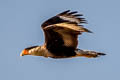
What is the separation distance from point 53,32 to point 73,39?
47cm

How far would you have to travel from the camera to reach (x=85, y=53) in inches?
415

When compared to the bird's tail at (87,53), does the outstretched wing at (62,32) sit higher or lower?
higher

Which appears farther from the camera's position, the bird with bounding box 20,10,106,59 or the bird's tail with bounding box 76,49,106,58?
the bird's tail with bounding box 76,49,106,58

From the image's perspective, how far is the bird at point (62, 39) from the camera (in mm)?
10102

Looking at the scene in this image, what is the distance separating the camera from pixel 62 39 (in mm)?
10477

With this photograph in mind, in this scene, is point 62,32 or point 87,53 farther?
point 87,53

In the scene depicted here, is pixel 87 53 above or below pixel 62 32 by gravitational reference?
below

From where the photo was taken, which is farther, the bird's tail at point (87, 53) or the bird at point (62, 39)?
the bird's tail at point (87, 53)

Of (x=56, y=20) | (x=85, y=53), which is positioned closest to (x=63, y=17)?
(x=56, y=20)

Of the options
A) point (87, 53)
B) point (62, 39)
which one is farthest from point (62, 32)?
point (87, 53)

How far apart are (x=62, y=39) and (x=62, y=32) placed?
314 mm

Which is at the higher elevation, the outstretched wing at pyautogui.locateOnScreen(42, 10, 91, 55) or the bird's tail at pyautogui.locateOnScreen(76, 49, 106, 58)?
the outstretched wing at pyautogui.locateOnScreen(42, 10, 91, 55)

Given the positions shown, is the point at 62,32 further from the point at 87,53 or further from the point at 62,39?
the point at 87,53

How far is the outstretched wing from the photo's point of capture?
32.9ft
